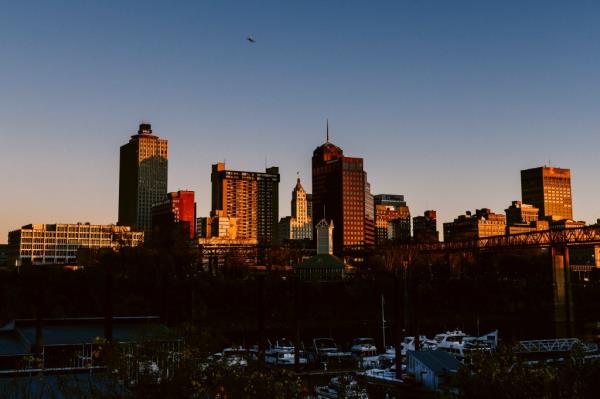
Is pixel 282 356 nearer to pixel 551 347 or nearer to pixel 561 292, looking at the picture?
pixel 551 347

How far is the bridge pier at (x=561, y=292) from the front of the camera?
479 feet

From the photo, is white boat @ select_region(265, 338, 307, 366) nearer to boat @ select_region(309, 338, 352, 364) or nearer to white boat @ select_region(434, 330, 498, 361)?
boat @ select_region(309, 338, 352, 364)

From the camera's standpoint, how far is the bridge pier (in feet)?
479

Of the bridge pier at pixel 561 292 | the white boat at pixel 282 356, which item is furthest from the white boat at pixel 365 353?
the bridge pier at pixel 561 292

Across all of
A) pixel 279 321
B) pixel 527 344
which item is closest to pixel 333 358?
pixel 527 344

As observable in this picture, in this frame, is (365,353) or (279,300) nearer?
(365,353)

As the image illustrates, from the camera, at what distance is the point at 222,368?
27578 millimetres

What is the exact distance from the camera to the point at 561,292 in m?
152

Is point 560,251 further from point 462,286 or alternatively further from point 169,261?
point 169,261

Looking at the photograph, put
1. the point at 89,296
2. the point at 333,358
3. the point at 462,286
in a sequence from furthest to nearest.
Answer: the point at 462,286 → the point at 89,296 → the point at 333,358

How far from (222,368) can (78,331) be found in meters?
38.2

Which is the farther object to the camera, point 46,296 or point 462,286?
point 462,286

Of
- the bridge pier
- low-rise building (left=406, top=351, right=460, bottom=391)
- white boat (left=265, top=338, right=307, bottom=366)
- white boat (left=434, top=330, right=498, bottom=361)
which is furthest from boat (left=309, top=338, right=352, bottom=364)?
the bridge pier

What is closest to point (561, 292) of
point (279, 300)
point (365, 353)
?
point (279, 300)
